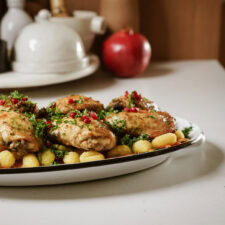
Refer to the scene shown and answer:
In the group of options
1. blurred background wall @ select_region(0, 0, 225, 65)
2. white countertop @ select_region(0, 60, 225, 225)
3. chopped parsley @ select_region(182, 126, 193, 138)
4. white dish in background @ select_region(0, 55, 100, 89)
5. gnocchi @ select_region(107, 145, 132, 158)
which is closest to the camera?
white countertop @ select_region(0, 60, 225, 225)

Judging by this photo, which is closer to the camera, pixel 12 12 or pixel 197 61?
pixel 12 12

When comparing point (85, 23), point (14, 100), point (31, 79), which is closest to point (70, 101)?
point (14, 100)

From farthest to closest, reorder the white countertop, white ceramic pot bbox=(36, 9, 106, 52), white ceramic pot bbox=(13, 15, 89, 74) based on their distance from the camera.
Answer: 1. white ceramic pot bbox=(36, 9, 106, 52)
2. white ceramic pot bbox=(13, 15, 89, 74)
3. the white countertop

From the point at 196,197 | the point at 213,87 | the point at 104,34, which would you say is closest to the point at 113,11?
the point at 104,34

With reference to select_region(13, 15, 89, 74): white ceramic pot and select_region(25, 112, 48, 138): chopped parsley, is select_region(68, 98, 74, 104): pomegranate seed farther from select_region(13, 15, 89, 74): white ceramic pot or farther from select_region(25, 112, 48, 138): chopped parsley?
select_region(13, 15, 89, 74): white ceramic pot

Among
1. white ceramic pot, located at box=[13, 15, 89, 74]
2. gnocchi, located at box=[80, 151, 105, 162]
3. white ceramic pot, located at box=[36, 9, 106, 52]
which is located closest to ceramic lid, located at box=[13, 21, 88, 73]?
white ceramic pot, located at box=[13, 15, 89, 74]

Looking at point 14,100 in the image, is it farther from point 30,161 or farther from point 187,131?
point 187,131

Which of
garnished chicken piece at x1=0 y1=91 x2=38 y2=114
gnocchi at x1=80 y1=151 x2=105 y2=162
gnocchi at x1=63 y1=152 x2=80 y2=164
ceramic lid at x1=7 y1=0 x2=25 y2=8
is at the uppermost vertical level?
ceramic lid at x1=7 y1=0 x2=25 y2=8

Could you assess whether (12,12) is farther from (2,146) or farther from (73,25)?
(2,146)
